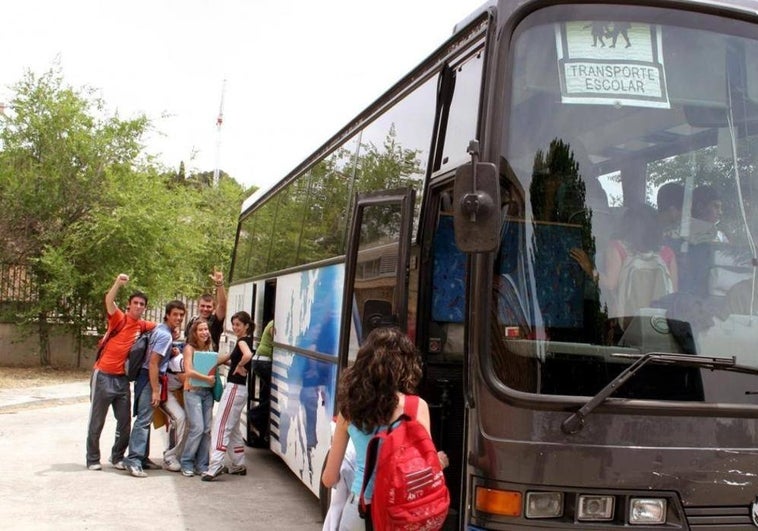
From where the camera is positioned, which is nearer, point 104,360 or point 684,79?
point 684,79

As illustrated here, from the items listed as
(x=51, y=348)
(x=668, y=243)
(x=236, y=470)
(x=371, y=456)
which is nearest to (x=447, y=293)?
(x=668, y=243)

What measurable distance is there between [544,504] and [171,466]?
6.83m

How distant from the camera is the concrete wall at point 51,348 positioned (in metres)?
21.3

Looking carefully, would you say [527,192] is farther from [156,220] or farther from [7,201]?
[7,201]

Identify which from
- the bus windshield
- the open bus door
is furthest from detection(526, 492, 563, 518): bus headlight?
the open bus door

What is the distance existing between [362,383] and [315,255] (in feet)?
12.6

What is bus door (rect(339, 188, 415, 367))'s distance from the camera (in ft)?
16.0

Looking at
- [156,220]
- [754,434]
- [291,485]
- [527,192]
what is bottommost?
[291,485]

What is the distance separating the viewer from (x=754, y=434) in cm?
402

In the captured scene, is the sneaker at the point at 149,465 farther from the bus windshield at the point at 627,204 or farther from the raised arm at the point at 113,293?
the bus windshield at the point at 627,204

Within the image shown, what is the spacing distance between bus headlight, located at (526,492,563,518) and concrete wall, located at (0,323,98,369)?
19.5 m

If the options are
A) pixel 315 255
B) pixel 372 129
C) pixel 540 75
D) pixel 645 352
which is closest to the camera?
pixel 645 352

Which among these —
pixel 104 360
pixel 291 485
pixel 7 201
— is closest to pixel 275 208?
pixel 104 360

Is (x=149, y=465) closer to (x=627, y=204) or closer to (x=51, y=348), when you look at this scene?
(x=627, y=204)
